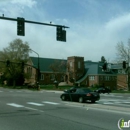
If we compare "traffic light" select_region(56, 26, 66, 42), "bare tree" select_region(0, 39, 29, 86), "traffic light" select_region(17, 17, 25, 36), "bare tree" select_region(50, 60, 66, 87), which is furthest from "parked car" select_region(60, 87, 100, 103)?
"bare tree" select_region(0, 39, 29, 86)

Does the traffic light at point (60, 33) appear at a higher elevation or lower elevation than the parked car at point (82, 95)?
higher

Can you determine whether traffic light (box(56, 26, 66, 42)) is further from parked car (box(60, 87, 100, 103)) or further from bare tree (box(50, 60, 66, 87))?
bare tree (box(50, 60, 66, 87))

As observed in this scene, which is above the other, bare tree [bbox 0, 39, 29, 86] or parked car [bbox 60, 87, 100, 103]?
bare tree [bbox 0, 39, 29, 86]

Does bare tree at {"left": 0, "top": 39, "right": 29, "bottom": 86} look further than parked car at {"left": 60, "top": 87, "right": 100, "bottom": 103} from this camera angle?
Yes

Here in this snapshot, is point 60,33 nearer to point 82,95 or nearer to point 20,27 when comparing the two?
point 20,27

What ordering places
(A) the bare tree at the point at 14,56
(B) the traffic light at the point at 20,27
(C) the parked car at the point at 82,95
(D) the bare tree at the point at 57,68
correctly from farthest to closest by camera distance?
1. (A) the bare tree at the point at 14,56
2. (D) the bare tree at the point at 57,68
3. (C) the parked car at the point at 82,95
4. (B) the traffic light at the point at 20,27

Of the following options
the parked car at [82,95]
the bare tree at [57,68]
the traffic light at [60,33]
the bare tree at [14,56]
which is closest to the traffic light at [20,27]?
the traffic light at [60,33]

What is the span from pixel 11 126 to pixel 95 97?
15.4m

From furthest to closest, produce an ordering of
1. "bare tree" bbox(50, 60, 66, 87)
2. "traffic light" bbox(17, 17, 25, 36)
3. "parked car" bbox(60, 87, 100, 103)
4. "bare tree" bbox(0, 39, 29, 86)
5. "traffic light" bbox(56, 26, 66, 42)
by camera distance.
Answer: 1. "bare tree" bbox(0, 39, 29, 86)
2. "bare tree" bbox(50, 60, 66, 87)
3. "parked car" bbox(60, 87, 100, 103)
4. "traffic light" bbox(56, 26, 66, 42)
5. "traffic light" bbox(17, 17, 25, 36)

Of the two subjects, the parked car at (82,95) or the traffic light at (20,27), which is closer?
the traffic light at (20,27)

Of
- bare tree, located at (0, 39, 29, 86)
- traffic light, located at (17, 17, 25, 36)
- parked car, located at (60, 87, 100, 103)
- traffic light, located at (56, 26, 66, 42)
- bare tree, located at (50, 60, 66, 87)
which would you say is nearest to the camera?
traffic light, located at (17, 17, 25, 36)

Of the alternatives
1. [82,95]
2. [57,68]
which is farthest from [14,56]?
[82,95]

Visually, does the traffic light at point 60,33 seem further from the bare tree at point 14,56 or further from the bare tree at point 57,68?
the bare tree at point 14,56

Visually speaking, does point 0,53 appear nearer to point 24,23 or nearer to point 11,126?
point 24,23
